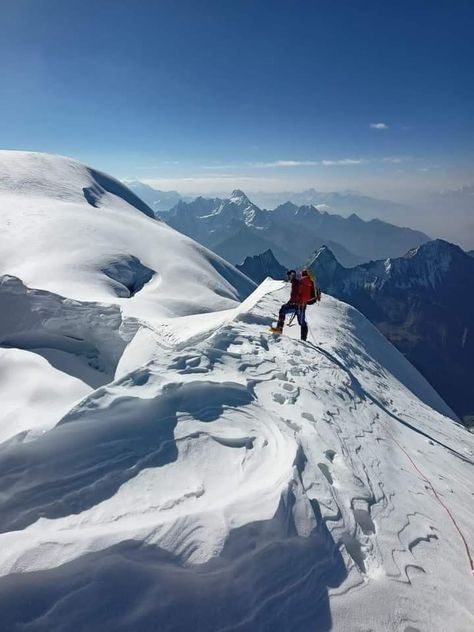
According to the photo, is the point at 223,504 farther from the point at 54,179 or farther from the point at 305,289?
the point at 54,179

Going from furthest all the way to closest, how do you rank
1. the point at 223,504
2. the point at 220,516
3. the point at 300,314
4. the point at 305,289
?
the point at 300,314
the point at 305,289
the point at 223,504
the point at 220,516

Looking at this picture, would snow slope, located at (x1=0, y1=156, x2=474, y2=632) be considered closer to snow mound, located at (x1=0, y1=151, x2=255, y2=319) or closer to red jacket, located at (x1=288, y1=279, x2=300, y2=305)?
red jacket, located at (x1=288, y1=279, x2=300, y2=305)

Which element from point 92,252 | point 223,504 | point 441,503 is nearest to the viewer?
point 223,504

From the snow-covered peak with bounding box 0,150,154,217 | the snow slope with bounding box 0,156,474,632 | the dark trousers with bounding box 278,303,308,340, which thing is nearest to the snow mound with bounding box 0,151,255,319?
the snow-covered peak with bounding box 0,150,154,217

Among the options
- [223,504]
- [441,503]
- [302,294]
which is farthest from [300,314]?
[223,504]

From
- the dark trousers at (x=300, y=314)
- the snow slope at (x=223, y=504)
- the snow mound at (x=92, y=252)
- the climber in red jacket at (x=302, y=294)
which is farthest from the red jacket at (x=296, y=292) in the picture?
the snow mound at (x=92, y=252)

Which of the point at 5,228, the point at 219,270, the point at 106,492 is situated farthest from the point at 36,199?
the point at 106,492
